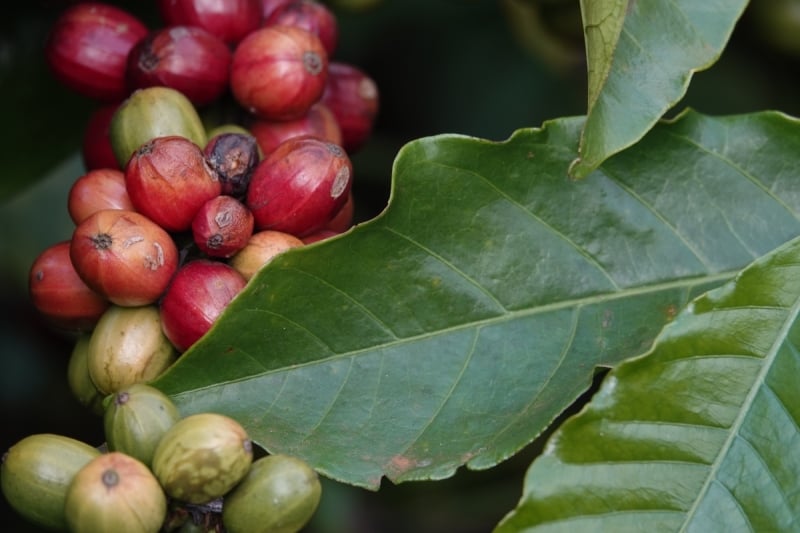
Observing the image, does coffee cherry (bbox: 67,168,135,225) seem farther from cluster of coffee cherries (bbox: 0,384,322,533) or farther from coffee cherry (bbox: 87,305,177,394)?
cluster of coffee cherries (bbox: 0,384,322,533)

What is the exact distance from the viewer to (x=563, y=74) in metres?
2.92

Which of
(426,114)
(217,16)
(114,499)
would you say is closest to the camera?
(114,499)

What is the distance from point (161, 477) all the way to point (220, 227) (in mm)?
388

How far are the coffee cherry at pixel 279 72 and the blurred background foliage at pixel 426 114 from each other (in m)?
0.70

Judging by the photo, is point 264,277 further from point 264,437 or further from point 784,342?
point 784,342

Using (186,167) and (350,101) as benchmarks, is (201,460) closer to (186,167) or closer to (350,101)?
(186,167)

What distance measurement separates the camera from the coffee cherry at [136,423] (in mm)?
1292

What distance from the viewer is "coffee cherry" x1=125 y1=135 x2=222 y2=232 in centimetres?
150

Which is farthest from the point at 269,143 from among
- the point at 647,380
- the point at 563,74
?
the point at 563,74

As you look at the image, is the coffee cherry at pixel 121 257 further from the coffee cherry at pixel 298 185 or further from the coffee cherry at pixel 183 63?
the coffee cherry at pixel 183 63

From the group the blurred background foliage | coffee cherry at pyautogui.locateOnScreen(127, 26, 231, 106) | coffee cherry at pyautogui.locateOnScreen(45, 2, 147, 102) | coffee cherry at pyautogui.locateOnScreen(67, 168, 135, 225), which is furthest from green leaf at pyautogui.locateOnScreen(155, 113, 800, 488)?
the blurred background foliage

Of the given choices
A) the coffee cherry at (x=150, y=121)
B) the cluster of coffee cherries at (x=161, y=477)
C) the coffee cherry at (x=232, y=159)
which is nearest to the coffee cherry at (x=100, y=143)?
the coffee cherry at (x=150, y=121)

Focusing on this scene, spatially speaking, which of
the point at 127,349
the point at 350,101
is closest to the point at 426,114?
the point at 350,101

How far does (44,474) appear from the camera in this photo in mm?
1264
